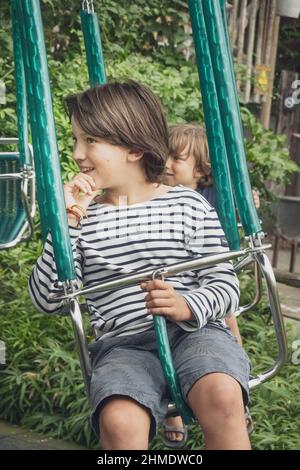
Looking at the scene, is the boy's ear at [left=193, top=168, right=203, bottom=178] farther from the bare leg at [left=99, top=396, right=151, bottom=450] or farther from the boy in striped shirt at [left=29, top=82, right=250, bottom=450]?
the bare leg at [left=99, top=396, right=151, bottom=450]

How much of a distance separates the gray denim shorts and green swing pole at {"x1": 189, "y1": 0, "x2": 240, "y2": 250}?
0.27m

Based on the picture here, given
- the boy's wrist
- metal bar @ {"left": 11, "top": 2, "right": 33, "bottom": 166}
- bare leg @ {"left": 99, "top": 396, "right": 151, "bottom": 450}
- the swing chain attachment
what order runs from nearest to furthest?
bare leg @ {"left": 99, "top": 396, "right": 151, "bottom": 450}, the boy's wrist, the swing chain attachment, metal bar @ {"left": 11, "top": 2, "right": 33, "bottom": 166}

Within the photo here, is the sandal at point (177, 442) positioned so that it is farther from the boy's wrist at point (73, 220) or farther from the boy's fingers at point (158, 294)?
the boy's wrist at point (73, 220)

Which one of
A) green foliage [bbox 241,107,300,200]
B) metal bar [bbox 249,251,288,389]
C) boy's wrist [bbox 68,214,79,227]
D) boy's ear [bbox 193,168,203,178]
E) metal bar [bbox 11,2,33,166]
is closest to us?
metal bar [bbox 249,251,288,389]

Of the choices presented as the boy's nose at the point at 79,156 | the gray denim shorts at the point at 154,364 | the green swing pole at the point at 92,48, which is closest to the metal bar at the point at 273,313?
the gray denim shorts at the point at 154,364

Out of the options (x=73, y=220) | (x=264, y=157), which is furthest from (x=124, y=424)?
(x=264, y=157)

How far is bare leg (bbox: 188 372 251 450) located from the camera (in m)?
2.45

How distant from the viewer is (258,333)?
5062mm

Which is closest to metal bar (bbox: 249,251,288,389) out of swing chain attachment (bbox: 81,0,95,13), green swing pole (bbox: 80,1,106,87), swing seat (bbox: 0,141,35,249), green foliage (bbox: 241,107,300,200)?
green swing pole (bbox: 80,1,106,87)

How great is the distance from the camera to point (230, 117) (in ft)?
8.73

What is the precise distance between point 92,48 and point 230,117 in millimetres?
702

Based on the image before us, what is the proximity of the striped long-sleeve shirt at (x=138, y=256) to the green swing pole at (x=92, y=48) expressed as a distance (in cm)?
54

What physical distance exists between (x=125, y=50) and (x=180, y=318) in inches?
182

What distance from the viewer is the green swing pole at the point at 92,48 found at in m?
3.17
